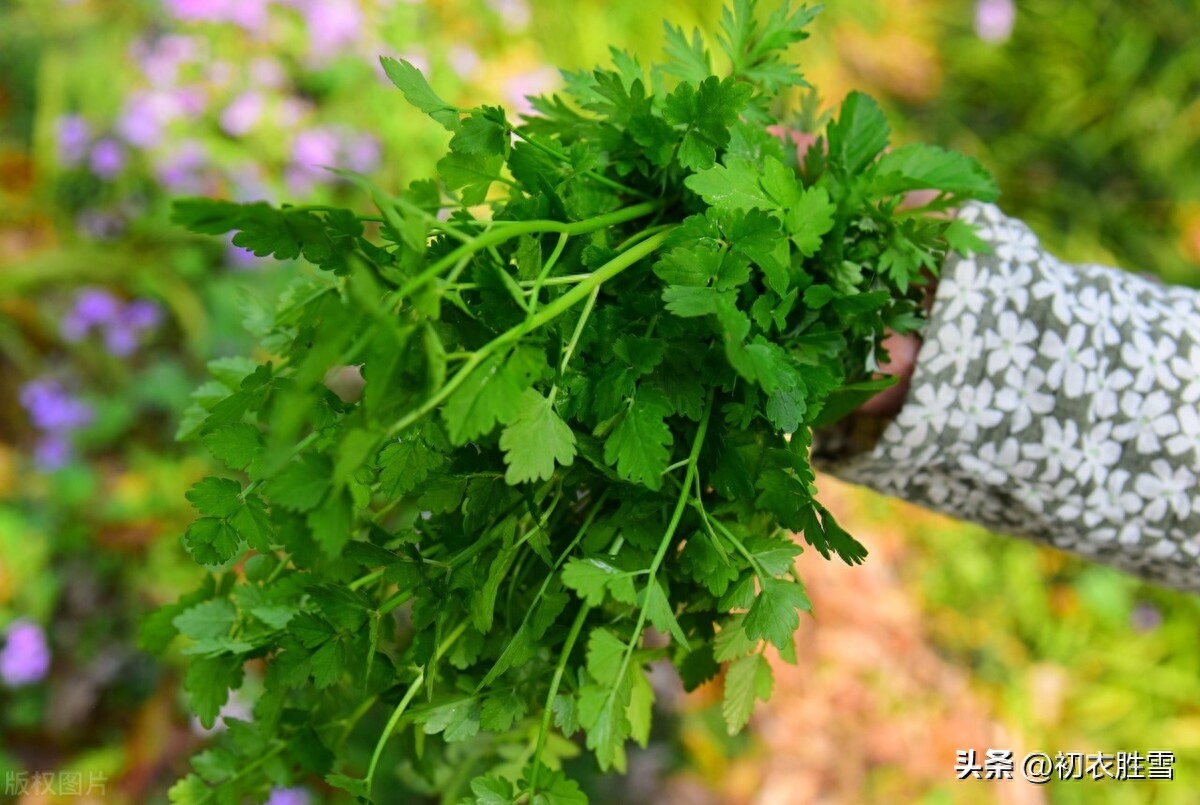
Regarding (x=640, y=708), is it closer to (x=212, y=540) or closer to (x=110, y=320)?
(x=212, y=540)

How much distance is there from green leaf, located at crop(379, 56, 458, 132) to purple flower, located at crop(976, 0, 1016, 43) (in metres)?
2.45

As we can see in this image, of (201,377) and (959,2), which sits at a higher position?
(959,2)

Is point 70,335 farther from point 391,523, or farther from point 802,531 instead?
point 802,531

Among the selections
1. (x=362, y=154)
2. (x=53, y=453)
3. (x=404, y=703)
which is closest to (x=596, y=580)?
(x=404, y=703)

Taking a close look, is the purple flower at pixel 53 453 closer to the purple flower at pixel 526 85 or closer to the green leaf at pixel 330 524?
the purple flower at pixel 526 85

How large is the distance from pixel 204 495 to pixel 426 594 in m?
0.15

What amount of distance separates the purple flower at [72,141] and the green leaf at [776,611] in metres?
2.06

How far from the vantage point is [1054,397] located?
30.8 inches

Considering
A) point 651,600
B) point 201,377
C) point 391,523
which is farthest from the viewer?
point 201,377

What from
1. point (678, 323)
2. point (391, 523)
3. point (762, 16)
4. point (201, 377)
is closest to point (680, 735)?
point (391, 523)

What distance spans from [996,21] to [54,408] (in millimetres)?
2651

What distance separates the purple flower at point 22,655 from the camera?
1.52m

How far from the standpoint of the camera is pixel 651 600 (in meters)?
0.53

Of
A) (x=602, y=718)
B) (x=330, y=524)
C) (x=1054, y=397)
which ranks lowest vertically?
(x=330, y=524)
